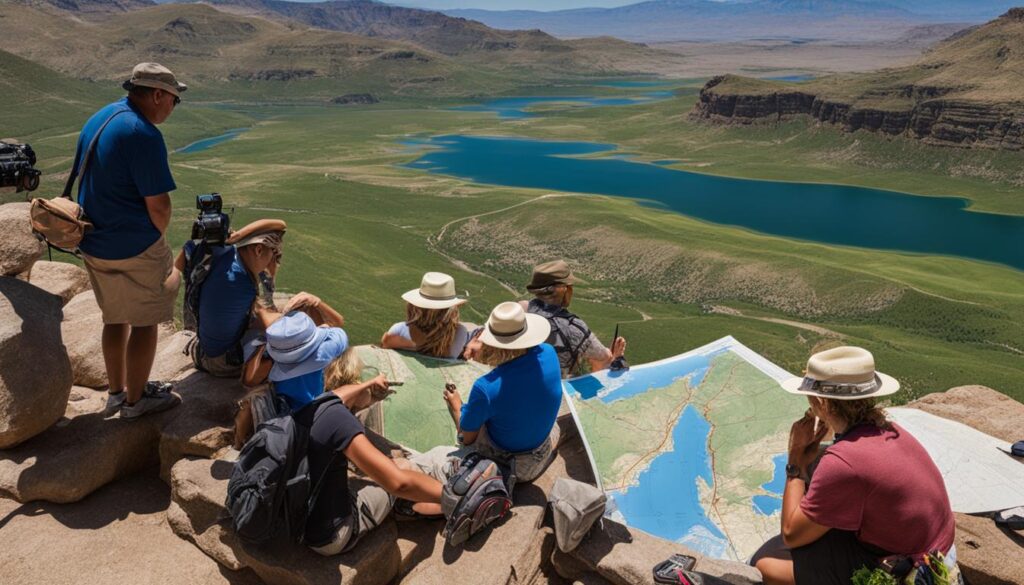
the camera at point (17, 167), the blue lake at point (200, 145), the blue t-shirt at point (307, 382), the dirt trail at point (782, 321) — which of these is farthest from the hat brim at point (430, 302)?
the blue lake at point (200, 145)

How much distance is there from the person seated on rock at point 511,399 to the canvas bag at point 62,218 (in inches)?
204

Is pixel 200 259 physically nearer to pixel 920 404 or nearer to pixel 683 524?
pixel 683 524

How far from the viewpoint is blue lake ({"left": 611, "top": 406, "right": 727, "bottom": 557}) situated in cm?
805

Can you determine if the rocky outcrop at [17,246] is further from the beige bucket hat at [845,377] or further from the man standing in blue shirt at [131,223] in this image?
the beige bucket hat at [845,377]

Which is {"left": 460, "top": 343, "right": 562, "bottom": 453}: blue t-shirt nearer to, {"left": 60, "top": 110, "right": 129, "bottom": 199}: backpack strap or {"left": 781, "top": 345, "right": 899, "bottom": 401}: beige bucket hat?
{"left": 781, "top": 345, "right": 899, "bottom": 401}: beige bucket hat

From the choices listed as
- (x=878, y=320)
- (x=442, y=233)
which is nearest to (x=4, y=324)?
(x=878, y=320)

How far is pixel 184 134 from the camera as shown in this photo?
19538 centimetres

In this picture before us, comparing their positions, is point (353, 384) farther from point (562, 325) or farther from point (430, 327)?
point (562, 325)

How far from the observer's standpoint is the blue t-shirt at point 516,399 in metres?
7.85

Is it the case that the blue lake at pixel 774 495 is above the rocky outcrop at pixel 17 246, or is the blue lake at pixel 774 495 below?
below

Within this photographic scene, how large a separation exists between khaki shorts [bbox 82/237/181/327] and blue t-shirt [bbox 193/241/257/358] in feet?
1.63

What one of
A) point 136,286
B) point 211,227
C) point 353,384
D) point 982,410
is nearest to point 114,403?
point 136,286

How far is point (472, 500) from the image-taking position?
7316 mm

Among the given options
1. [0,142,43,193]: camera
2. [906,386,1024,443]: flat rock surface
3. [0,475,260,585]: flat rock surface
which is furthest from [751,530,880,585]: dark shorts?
[0,142,43,193]: camera
